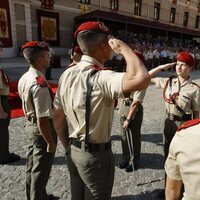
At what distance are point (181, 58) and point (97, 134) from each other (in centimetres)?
181

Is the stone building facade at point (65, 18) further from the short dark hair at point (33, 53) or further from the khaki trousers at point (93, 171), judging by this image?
the khaki trousers at point (93, 171)

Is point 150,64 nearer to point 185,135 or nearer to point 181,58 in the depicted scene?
point 181,58

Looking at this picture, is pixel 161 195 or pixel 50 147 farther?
pixel 161 195

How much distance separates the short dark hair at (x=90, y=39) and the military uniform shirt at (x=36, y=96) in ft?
3.14

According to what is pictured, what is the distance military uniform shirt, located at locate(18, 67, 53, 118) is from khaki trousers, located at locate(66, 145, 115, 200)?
27.1 inches

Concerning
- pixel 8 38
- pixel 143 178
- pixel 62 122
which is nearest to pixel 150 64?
pixel 8 38

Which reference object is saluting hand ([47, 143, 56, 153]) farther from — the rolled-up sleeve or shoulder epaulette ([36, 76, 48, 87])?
the rolled-up sleeve

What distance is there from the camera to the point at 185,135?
1.18 metres

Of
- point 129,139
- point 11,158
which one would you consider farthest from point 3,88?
point 129,139

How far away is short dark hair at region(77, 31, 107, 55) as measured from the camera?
1.71 metres

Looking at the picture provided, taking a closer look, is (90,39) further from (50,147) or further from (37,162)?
(37,162)

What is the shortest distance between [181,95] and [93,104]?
175cm

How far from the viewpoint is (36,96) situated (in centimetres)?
249

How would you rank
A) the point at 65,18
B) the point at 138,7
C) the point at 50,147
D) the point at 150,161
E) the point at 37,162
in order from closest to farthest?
the point at 50,147 < the point at 37,162 < the point at 150,161 < the point at 65,18 < the point at 138,7
